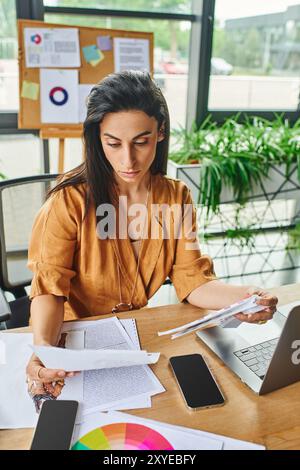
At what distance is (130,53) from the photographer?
240 cm

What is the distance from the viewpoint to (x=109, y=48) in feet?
7.74

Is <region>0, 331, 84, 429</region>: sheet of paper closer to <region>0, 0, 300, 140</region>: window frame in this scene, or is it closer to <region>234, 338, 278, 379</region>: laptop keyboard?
<region>234, 338, 278, 379</region>: laptop keyboard

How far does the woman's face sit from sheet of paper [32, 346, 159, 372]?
470 millimetres

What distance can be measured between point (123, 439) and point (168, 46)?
2573mm

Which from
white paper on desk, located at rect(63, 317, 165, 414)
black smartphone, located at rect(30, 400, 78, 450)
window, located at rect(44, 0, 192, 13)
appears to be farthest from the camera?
window, located at rect(44, 0, 192, 13)

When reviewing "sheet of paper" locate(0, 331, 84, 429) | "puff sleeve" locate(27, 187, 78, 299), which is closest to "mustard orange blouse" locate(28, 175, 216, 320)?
"puff sleeve" locate(27, 187, 78, 299)

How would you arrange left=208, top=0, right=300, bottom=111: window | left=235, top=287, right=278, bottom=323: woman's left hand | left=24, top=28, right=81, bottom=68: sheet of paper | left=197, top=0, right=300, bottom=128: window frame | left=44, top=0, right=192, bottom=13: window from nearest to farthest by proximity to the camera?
left=235, top=287, right=278, bottom=323: woman's left hand < left=24, top=28, right=81, bottom=68: sheet of paper < left=44, top=0, right=192, bottom=13: window < left=197, top=0, right=300, bottom=128: window frame < left=208, top=0, right=300, bottom=111: window

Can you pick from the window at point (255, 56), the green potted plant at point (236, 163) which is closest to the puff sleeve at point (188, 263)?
the green potted plant at point (236, 163)

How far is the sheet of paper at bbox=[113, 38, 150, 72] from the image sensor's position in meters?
2.38

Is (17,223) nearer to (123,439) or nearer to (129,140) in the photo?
(129,140)

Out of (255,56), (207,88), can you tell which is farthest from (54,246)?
(255,56)

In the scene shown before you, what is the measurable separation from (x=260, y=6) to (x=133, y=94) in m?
2.40

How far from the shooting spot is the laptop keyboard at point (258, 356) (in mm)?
933

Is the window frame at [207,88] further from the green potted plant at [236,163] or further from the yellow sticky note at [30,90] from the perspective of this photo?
the yellow sticky note at [30,90]
